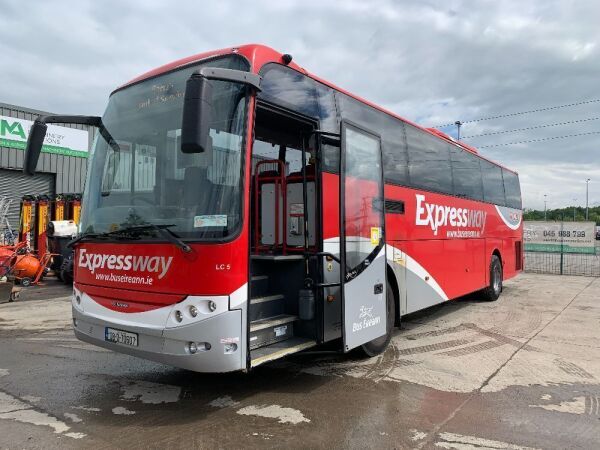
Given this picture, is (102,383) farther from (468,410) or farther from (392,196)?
(392,196)

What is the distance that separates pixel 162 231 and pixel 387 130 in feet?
13.1

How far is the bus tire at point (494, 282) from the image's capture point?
11.5 metres

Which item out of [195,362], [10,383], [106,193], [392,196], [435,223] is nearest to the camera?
[195,362]

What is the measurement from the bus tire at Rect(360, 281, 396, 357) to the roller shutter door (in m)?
18.5

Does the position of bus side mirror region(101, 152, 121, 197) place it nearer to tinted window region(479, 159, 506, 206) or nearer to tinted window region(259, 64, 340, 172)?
tinted window region(259, 64, 340, 172)

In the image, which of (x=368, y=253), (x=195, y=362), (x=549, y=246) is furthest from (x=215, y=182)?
(x=549, y=246)

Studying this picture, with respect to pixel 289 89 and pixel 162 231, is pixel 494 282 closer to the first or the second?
pixel 289 89

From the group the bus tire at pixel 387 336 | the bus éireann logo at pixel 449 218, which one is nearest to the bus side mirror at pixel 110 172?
the bus tire at pixel 387 336

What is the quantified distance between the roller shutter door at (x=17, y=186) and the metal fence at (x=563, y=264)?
21.9 m

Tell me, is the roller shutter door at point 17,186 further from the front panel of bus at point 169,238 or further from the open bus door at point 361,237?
the open bus door at point 361,237

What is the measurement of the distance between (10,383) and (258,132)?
4.12 meters

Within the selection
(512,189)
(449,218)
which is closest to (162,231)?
(449,218)

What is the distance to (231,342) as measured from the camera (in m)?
4.15

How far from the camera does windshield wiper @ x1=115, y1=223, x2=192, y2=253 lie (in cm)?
417
